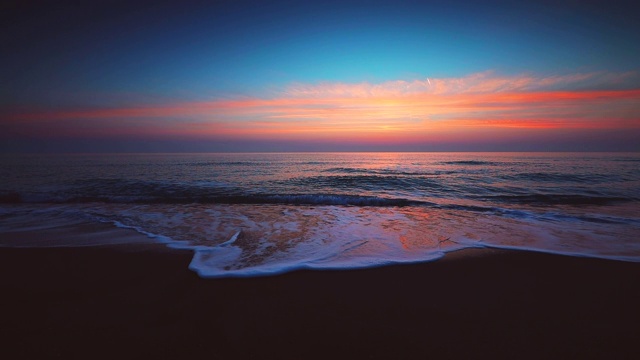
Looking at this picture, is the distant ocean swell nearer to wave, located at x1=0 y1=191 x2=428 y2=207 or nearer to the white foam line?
wave, located at x1=0 y1=191 x2=428 y2=207

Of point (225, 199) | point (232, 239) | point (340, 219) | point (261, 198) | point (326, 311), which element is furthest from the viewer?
point (261, 198)

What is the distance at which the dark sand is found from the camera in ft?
8.40

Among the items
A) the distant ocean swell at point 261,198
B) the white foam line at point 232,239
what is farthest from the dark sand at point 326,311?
Answer: the distant ocean swell at point 261,198

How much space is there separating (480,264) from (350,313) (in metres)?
2.95

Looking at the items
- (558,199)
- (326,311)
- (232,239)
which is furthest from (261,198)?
(558,199)

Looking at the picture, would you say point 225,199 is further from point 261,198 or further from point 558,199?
point 558,199

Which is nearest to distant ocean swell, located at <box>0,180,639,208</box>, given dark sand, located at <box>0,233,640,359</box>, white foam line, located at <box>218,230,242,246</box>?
white foam line, located at <box>218,230,242,246</box>

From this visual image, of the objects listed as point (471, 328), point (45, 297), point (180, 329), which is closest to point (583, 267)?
point (471, 328)

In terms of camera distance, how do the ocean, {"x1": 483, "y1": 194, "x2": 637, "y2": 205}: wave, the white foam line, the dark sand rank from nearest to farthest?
the dark sand < the ocean < the white foam line < {"x1": 483, "y1": 194, "x2": 637, "y2": 205}: wave

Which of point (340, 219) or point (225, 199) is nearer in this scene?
point (340, 219)

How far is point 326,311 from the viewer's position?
3.25m

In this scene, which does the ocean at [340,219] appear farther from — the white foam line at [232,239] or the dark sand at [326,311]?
the dark sand at [326,311]

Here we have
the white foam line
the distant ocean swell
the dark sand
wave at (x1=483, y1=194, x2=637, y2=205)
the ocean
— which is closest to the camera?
the dark sand

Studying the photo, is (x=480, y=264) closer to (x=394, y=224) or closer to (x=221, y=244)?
(x=394, y=224)
